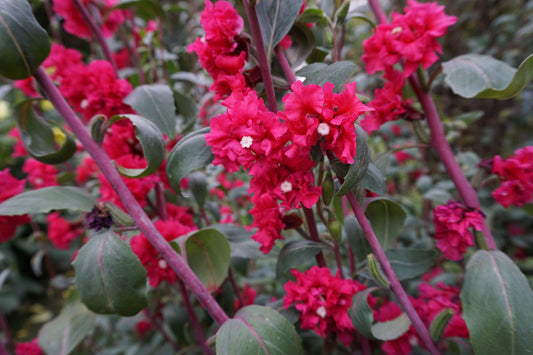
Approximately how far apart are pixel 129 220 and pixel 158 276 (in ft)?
0.65

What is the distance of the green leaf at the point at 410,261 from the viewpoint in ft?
2.46

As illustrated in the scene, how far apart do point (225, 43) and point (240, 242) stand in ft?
1.60

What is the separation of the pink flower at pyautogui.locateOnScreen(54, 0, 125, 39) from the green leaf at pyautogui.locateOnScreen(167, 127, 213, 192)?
2.27ft

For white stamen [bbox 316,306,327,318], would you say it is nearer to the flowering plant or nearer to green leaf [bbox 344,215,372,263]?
the flowering plant

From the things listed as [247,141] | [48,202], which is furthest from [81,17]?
[247,141]

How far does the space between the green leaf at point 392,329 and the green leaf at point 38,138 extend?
74 cm

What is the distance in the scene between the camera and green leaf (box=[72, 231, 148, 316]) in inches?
24.0

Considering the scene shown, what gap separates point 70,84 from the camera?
2.92 feet

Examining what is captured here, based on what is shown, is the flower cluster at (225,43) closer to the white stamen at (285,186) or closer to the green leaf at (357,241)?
the white stamen at (285,186)

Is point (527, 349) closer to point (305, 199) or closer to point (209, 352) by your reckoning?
point (305, 199)

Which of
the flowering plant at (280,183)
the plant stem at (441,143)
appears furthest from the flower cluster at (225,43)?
the plant stem at (441,143)

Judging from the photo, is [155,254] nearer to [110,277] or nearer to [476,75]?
[110,277]

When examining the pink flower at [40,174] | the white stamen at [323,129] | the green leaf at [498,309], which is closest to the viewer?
the white stamen at [323,129]

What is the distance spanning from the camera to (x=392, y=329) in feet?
2.31
